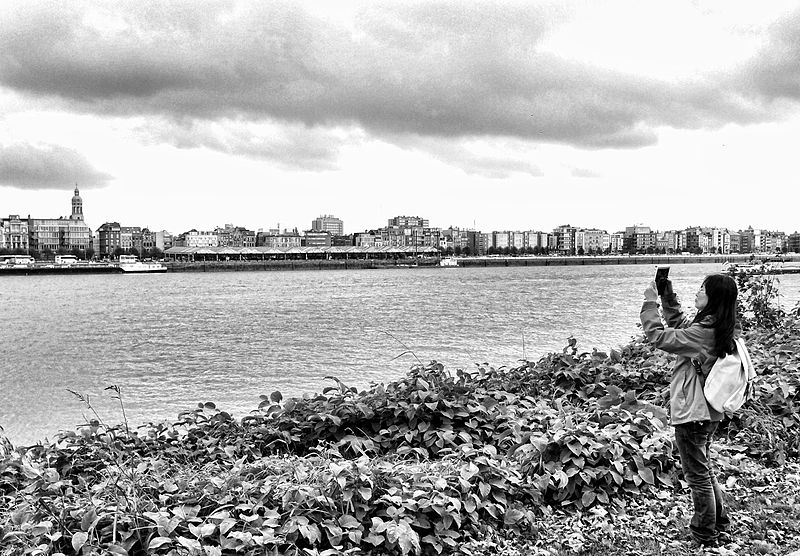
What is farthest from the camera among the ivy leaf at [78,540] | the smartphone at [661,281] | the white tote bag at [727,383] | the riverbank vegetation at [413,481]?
the smartphone at [661,281]

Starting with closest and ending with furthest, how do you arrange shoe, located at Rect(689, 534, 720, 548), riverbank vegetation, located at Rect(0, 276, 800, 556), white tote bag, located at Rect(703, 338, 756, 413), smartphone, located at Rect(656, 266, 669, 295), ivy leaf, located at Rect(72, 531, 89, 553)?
ivy leaf, located at Rect(72, 531, 89, 553) < riverbank vegetation, located at Rect(0, 276, 800, 556) < white tote bag, located at Rect(703, 338, 756, 413) < shoe, located at Rect(689, 534, 720, 548) < smartphone, located at Rect(656, 266, 669, 295)

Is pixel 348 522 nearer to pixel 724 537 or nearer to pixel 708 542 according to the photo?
pixel 708 542

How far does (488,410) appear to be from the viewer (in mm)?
8250

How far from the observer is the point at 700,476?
209 inches

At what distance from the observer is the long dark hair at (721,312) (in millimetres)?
5074

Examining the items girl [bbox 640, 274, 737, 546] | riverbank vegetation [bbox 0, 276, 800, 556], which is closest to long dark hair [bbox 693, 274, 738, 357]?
girl [bbox 640, 274, 737, 546]

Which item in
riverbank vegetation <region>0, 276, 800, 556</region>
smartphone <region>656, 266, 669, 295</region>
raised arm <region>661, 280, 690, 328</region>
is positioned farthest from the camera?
raised arm <region>661, 280, 690, 328</region>

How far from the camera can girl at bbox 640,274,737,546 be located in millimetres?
5109

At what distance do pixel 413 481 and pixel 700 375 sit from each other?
2.57 meters

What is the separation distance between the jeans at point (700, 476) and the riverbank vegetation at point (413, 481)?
8.2 inches

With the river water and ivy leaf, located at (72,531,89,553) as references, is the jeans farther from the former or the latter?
ivy leaf, located at (72,531,89,553)

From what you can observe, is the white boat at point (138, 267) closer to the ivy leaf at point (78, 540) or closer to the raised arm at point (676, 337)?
the ivy leaf at point (78, 540)

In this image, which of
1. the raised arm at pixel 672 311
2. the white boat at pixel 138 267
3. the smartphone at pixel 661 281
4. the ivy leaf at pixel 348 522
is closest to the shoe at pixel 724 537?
the raised arm at pixel 672 311

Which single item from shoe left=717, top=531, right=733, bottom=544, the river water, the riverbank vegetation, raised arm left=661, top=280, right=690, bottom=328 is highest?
raised arm left=661, top=280, right=690, bottom=328
